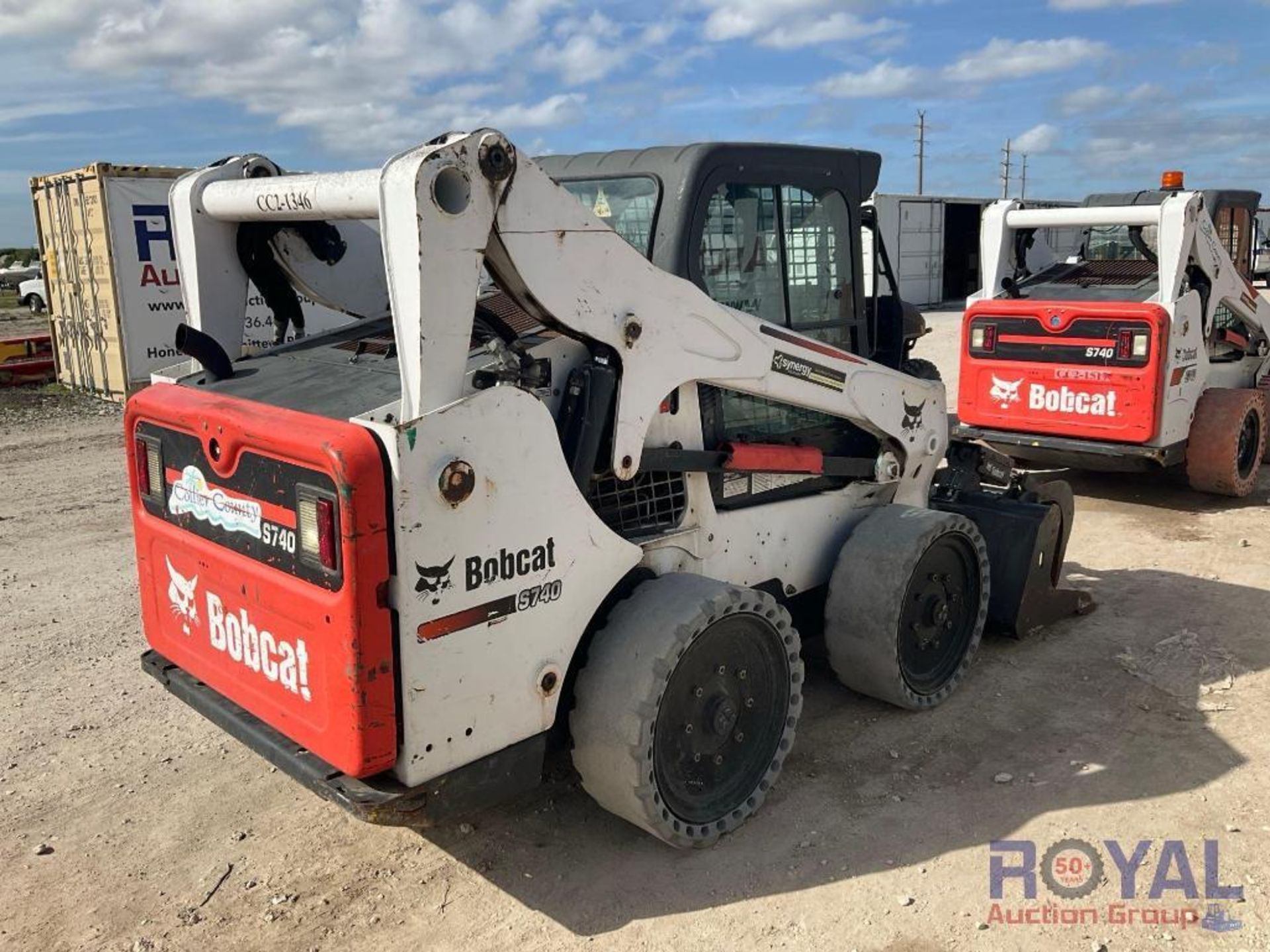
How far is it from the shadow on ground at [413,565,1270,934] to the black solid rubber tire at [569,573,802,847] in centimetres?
22

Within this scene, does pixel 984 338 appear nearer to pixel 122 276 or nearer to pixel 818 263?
pixel 818 263

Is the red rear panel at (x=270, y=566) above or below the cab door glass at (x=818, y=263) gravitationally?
below

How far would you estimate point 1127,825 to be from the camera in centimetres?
385

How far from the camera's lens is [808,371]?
434 cm

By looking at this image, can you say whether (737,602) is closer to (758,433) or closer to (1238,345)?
(758,433)

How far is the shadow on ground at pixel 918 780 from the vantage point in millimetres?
3615

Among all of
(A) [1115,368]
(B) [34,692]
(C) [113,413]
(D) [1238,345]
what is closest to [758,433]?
(B) [34,692]

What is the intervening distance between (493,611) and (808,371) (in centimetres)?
178

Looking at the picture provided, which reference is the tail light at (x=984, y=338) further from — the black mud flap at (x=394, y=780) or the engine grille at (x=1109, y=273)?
the black mud flap at (x=394, y=780)

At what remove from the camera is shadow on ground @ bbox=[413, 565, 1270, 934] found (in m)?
3.62

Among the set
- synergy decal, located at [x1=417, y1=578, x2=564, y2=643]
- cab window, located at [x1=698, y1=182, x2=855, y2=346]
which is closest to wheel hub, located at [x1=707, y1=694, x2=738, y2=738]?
synergy decal, located at [x1=417, y1=578, x2=564, y2=643]

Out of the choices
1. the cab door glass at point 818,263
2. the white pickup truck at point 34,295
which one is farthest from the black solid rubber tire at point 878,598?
the white pickup truck at point 34,295

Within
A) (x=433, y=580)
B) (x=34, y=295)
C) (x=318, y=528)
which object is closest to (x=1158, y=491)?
(x=433, y=580)

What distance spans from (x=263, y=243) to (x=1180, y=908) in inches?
152
